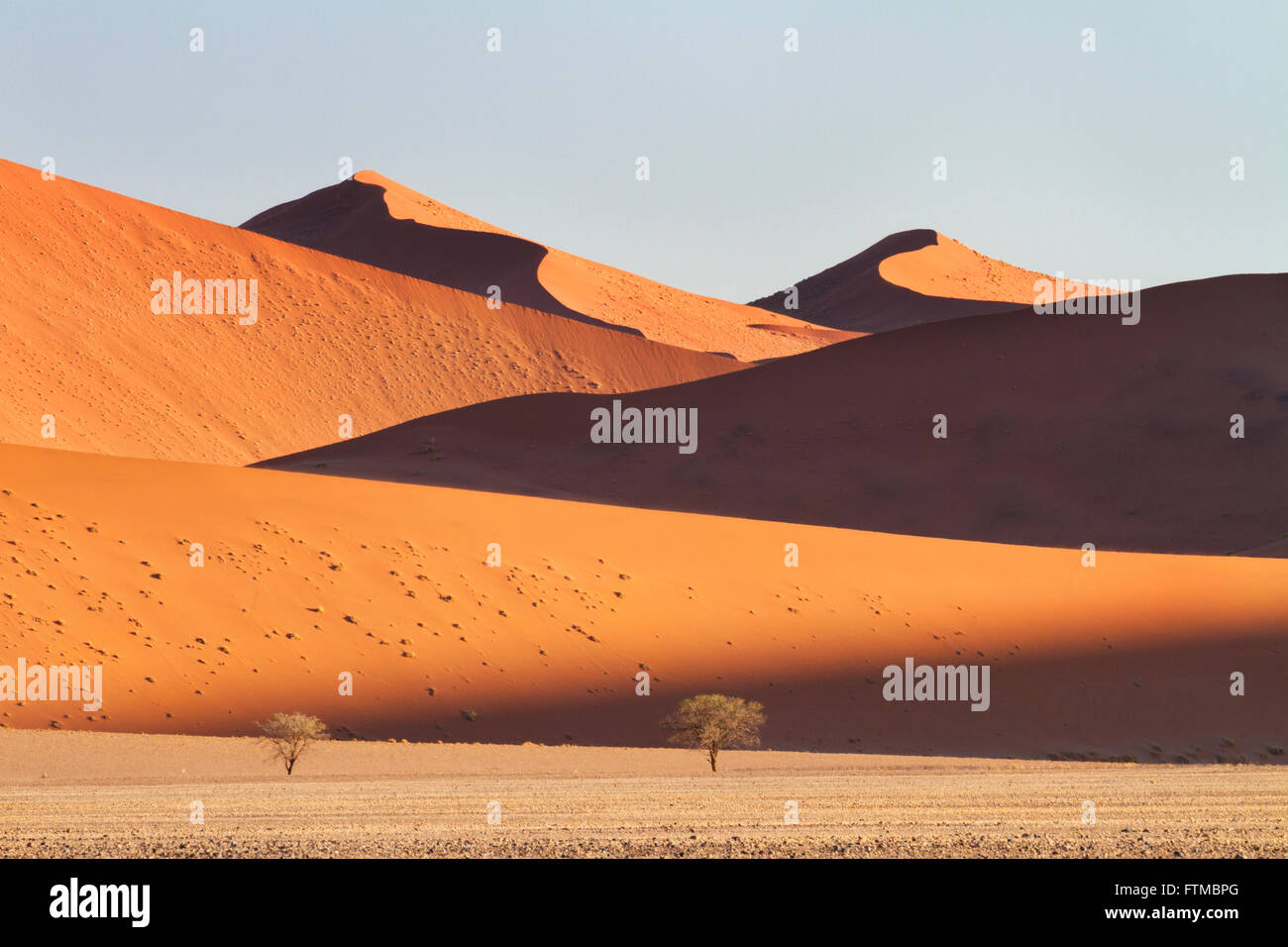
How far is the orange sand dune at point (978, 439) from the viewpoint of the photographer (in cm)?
4338

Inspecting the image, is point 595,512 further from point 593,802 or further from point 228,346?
point 228,346

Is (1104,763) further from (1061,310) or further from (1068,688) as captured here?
(1061,310)

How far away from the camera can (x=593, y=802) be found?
13.3m

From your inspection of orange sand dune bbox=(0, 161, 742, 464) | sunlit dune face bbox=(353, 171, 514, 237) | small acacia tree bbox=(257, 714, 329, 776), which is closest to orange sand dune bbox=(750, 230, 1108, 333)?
sunlit dune face bbox=(353, 171, 514, 237)

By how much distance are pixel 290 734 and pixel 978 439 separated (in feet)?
111

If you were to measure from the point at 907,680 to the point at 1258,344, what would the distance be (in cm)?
3364

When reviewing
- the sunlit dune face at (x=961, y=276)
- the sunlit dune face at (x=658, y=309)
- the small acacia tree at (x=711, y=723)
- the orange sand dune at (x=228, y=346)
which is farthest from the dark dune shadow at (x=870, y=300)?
the small acacia tree at (x=711, y=723)

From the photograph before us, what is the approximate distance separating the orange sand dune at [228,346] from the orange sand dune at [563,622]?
81.7 feet

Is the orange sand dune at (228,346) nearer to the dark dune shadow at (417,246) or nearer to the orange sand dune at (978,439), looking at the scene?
the dark dune shadow at (417,246)

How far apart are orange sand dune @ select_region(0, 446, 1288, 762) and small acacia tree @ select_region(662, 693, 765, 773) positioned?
0.92 metres

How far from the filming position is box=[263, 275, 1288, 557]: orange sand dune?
43375 millimetres

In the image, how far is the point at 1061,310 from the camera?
183ft

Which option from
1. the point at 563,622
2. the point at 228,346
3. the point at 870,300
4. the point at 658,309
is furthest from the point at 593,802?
the point at 870,300
